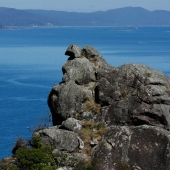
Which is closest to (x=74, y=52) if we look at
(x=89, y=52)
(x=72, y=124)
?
(x=89, y=52)

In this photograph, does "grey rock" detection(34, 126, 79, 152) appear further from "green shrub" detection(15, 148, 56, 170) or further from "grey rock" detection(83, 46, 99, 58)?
"grey rock" detection(83, 46, 99, 58)

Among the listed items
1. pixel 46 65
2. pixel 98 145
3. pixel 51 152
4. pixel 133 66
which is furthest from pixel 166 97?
pixel 46 65

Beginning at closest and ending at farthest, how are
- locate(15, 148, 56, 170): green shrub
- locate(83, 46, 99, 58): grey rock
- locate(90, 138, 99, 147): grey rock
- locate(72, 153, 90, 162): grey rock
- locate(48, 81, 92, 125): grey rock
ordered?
locate(15, 148, 56, 170): green shrub < locate(72, 153, 90, 162): grey rock < locate(90, 138, 99, 147): grey rock < locate(48, 81, 92, 125): grey rock < locate(83, 46, 99, 58): grey rock

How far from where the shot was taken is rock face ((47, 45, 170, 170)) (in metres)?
22.7

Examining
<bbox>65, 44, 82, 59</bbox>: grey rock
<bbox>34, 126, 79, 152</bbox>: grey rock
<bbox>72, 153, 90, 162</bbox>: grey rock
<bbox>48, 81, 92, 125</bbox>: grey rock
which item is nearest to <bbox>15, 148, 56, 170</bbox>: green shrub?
<bbox>34, 126, 79, 152</bbox>: grey rock

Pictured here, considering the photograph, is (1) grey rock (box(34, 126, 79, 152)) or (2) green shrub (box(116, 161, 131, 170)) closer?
(2) green shrub (box(116, 161, 131, 170))

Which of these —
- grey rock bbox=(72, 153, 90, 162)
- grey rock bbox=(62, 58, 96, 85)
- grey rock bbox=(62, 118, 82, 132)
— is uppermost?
grey rock bbox=(62, 58, 96, 85)

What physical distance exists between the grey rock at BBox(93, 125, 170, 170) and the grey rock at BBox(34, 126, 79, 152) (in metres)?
1.27

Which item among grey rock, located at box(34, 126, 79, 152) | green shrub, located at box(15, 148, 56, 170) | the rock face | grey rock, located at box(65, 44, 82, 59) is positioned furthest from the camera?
grey rock, located at box(65, 44, 82, 59)

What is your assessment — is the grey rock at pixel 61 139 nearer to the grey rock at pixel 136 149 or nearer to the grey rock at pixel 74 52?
the grey rock at pixel 136 149

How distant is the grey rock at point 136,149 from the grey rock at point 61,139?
1.27 meters

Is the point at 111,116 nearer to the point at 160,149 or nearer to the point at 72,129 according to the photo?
the point at 72,129

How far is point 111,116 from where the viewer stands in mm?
26219

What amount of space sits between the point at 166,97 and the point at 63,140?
6.68 metres
